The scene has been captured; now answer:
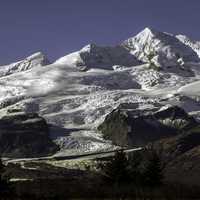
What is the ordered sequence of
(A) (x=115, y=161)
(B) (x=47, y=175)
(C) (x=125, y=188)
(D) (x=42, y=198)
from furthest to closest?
(B) (x=47, y=175)
(A) (x=115, y=161)
(C) (x=125, y=188)
(D) (x=42, y=198)

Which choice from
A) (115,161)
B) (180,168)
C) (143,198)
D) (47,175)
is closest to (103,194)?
(143,198)

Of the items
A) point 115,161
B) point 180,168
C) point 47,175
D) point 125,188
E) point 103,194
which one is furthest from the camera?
point 180,168

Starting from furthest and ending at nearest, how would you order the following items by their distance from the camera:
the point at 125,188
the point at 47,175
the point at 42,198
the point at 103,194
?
the point at 47,175, the point at 125,188, the point at 103,194, the point at 42,198

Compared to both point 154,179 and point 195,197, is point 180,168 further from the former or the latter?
point 195,197

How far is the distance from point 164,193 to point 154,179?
1413cm

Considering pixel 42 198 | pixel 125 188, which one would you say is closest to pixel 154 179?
pixel 125 188

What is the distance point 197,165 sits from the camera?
199 m

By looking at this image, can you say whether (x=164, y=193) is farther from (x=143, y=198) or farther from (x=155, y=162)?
(x=155, y=162)

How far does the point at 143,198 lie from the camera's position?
244 feet

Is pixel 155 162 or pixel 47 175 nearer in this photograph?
pixel 155 162

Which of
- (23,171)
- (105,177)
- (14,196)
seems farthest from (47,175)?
(14,196)

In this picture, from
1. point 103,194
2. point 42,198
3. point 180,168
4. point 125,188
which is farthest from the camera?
point 180,168

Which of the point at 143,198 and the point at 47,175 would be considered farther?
the point at 47,175

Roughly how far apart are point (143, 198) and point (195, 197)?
10250 millimetres
